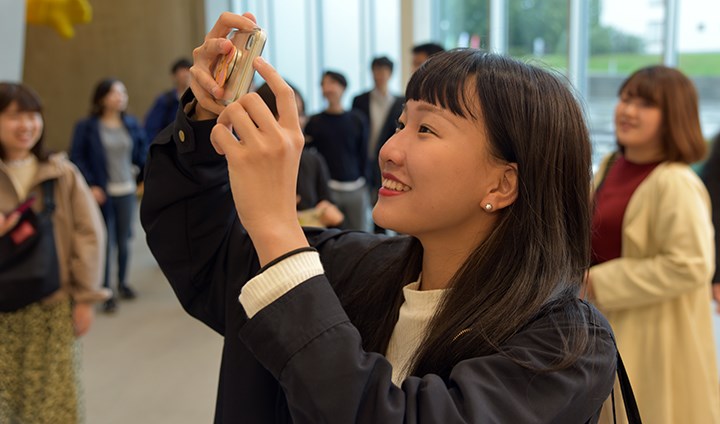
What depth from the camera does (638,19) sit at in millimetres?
6637

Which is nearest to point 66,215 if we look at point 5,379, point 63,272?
point 63,272

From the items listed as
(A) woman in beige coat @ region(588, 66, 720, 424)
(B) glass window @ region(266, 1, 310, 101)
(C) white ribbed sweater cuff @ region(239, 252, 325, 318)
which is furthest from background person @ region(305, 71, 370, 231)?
(C) white ribbed sweater cuff @ region(239, 252, 325, 318)

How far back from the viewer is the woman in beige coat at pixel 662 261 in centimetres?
216

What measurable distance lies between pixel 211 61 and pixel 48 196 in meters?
1.86

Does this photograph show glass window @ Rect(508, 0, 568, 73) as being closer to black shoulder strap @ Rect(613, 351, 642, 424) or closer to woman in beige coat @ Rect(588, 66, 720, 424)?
woman in beige coat @ Rect(588, 66, 720, 424)

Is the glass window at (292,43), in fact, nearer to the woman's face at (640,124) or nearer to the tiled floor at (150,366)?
the tiled floor at (150,366)

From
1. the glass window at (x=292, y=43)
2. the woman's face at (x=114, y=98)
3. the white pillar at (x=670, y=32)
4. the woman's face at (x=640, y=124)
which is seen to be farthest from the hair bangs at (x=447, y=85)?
the glass window at (x=292, y=43)

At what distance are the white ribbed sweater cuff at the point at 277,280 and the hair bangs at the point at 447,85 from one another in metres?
0.34

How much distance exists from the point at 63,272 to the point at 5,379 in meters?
0.43

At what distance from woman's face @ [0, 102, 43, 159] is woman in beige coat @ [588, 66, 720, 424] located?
209 centimetres

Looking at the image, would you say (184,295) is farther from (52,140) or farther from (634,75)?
(52,140)

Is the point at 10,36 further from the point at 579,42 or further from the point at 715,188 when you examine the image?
the point at 579,42

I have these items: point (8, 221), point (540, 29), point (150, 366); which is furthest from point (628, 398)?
point (540, 29)

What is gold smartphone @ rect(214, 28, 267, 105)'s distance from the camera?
3.18 feet
